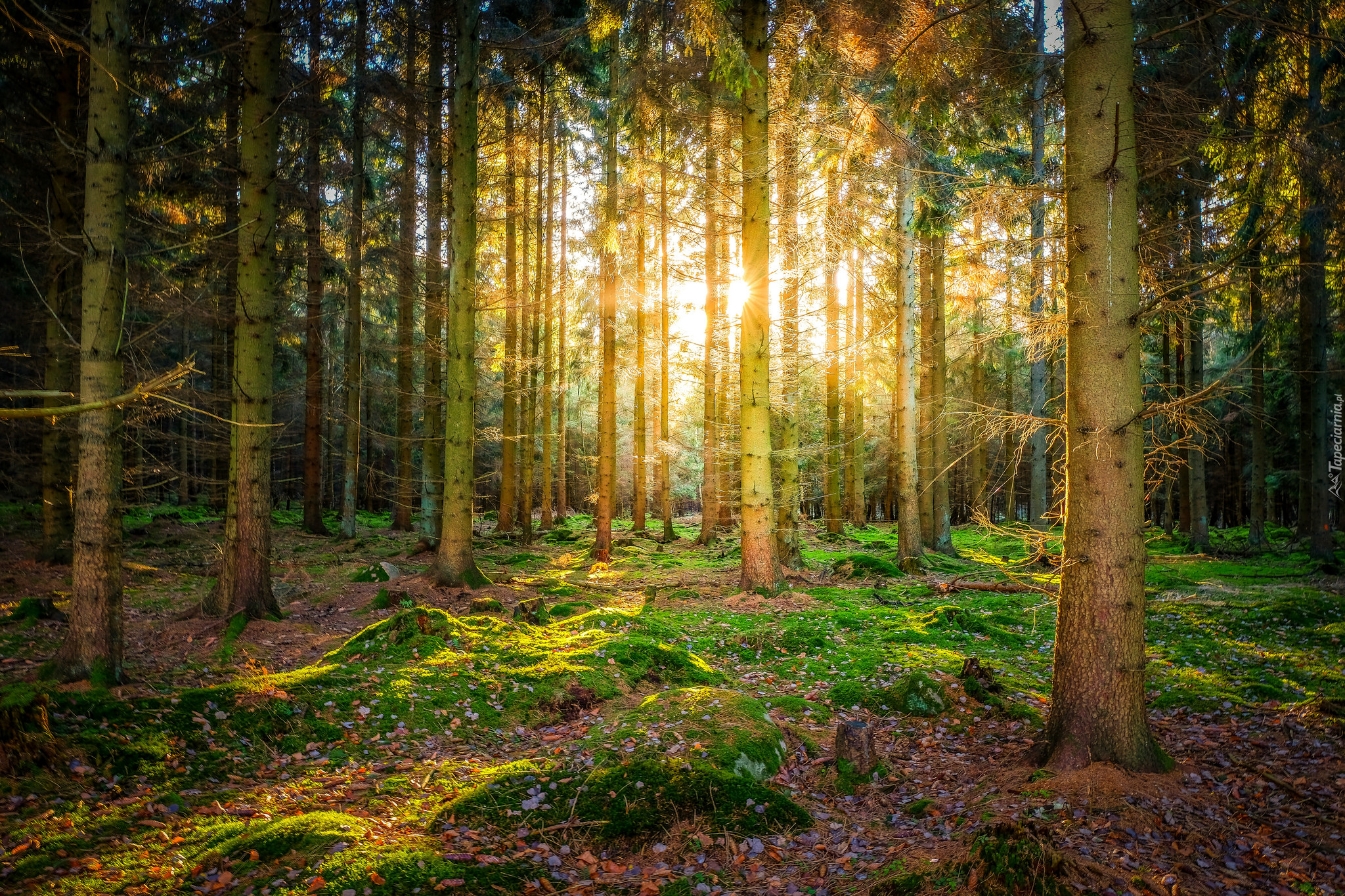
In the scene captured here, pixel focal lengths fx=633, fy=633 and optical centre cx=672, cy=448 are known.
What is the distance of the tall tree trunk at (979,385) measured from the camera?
201 inches

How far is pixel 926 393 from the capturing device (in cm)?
1988

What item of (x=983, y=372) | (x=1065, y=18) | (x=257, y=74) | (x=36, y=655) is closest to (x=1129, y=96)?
(x=1065, y=18)

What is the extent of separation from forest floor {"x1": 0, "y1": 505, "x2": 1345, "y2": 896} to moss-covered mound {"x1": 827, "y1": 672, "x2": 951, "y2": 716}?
3cm

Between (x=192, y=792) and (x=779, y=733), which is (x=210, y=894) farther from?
(x=779, y=733)

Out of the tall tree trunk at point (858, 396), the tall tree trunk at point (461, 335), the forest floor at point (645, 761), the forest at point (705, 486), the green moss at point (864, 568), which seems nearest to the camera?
the forest floor at point (645, 761)

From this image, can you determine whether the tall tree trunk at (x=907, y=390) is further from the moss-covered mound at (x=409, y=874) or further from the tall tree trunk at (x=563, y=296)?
the moss-covered mound at (x=409, y=874)

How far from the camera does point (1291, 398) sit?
926 inches

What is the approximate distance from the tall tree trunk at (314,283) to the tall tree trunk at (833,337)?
33.6 feet

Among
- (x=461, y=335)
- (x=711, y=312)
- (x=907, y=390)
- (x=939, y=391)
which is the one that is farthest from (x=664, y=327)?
(x=461, y=335)

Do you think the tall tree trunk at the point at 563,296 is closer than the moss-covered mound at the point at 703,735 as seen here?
No

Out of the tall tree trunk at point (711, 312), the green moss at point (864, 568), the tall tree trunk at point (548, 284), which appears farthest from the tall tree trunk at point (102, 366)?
the green moss at point (864, 568)

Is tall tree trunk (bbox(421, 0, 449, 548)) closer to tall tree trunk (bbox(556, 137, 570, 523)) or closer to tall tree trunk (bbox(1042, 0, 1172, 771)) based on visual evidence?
tall tree trunk (bbox(556, 137, 570, 523))

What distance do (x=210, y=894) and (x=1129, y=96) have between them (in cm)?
703

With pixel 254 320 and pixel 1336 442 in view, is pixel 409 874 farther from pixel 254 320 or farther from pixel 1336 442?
pixel 1336 442
